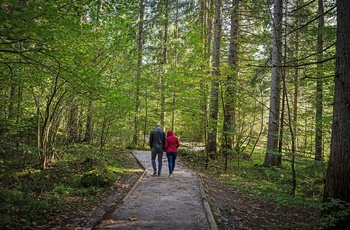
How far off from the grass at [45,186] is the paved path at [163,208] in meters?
1.42

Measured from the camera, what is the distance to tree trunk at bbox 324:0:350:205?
393 centimetres

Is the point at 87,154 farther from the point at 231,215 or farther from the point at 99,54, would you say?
the point at 231,215

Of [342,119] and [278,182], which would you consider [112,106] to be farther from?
[342,119]

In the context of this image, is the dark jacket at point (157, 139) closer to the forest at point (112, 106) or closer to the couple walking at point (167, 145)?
the couple walking at point (167, 145)

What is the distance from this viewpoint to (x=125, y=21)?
8953 mm

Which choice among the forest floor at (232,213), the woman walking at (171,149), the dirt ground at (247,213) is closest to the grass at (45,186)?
the forest floor at (232,213)

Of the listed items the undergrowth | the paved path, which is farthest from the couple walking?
the undergrowth

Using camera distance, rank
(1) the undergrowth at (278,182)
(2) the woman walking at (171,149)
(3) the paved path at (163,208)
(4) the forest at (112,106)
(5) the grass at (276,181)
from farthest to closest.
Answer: (2) the woman walking at (171,149), (5) the grass at (276,181), (1) the undergrowth at (278,182), (3) the paved path at (163,208), (4) the forest at (112,106)

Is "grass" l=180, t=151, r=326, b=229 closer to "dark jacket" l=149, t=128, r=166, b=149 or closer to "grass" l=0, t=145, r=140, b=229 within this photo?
"dark jacket" l=149, t=128, r=166, b=149

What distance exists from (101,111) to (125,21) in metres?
4.99

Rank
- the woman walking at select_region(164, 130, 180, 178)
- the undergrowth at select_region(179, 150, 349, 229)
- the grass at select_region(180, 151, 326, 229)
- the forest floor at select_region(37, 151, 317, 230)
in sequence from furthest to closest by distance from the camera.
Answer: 1. the woman walking at select_region(164, 130, 180, 178)
2. the grass at select_region(180, 151, 326, 229)
3. the undergrowth at select_region(179, 150, 349, 229)
4. the forest floor at select_region(37, 151, 317, 230)

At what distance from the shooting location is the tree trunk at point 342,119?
3.93 metres

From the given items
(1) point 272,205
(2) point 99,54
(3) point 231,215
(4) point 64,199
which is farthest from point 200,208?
(2) point 99,54

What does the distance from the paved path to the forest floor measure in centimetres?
28
